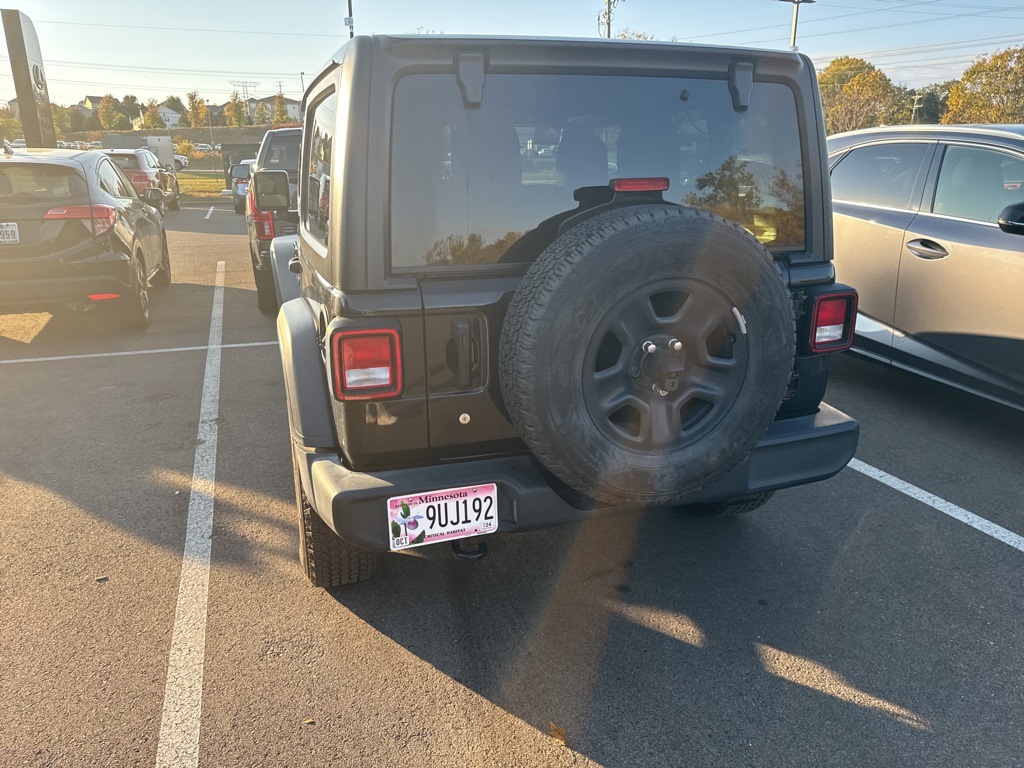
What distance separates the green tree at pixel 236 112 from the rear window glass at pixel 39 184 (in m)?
102

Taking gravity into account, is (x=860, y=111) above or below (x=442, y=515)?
above

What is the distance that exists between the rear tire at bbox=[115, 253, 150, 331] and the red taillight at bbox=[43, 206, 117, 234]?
20.7 inches

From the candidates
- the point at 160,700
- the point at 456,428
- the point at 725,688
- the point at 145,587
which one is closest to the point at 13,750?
the point at 160,700

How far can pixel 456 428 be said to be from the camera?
2.47m

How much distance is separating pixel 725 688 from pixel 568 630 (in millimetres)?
589

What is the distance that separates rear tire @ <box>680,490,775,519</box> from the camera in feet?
11.1

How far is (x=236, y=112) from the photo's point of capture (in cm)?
9862

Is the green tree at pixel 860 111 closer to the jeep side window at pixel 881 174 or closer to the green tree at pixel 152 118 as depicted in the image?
the jeep side window at pixel 881 174

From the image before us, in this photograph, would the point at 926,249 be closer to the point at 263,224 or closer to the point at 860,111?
the point at 263,224

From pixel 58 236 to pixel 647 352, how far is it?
603 centimetres

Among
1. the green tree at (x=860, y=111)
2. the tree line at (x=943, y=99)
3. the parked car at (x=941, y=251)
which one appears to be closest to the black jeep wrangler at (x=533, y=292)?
the parked car at (x=941, y=251)

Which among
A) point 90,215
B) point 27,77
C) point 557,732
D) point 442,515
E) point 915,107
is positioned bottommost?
point 557,732

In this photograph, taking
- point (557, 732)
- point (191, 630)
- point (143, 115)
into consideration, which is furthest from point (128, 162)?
point (143, 115)

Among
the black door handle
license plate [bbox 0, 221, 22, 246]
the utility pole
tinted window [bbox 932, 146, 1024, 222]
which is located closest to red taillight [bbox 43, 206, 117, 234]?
license plate [bbox 0, 221, 22, 246]
